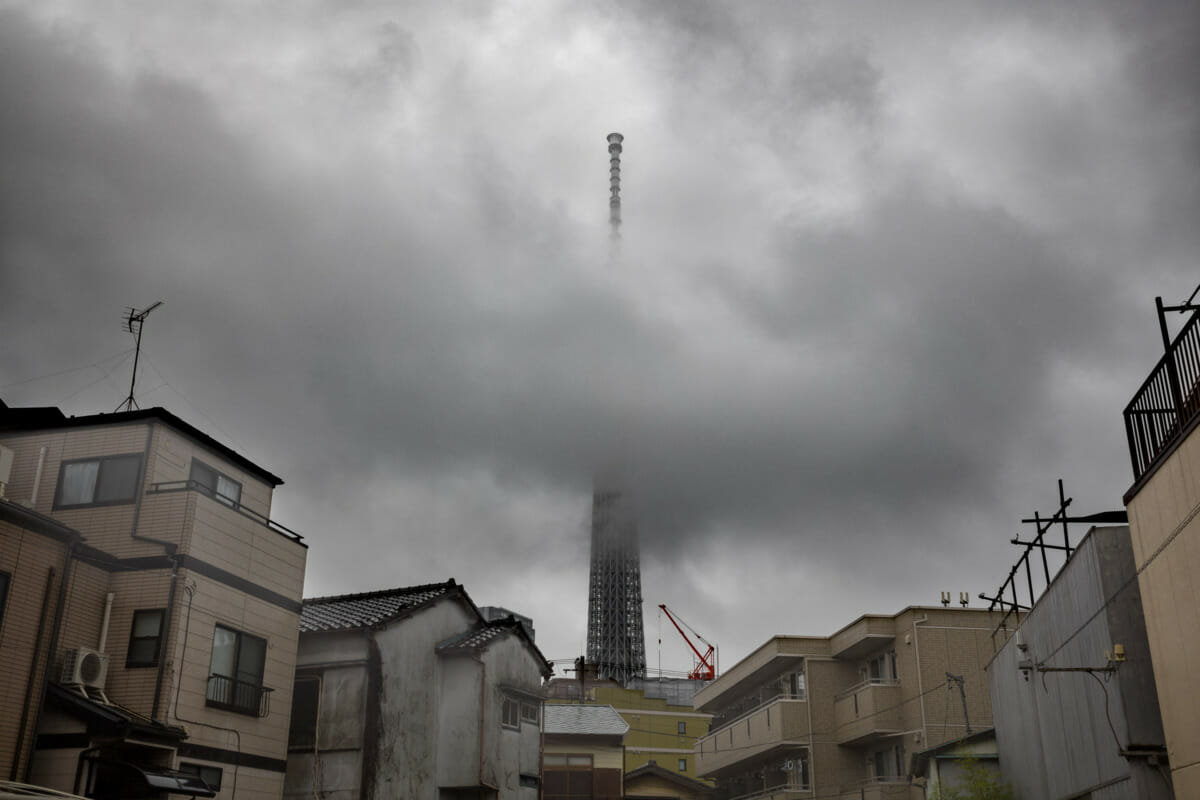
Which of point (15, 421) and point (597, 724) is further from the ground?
point (15, 421)

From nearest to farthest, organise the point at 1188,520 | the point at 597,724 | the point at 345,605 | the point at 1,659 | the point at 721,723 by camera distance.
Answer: the point at 1188,520 < the point at 1,659 < the point at 345,605 < the point at 597,724 < the point at 721,723

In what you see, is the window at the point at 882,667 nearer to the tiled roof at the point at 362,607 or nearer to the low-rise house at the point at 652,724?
the tiled roof at the point at 362,607

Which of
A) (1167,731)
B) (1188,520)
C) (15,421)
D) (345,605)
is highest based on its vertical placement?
(15,421)

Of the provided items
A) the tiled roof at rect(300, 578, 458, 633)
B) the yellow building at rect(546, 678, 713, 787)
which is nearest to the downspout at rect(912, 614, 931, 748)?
the tiled roof at rect(300, 578, 458, 633)

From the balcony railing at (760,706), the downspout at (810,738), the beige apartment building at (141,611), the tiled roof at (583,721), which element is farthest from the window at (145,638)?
the downspout at (810,738)

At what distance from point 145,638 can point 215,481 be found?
4.79 m

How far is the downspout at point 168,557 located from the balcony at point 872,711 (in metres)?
32.3

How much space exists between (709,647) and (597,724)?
12440 centimetres

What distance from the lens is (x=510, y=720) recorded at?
3447cm

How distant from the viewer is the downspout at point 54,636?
2020 cm

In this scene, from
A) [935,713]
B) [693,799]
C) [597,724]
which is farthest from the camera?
[693,799]

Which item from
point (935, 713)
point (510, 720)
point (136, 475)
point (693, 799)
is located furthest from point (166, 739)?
point (693, 799)

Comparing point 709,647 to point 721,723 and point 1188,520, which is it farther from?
point 1188,520

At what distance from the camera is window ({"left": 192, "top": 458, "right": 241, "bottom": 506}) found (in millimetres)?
25594
